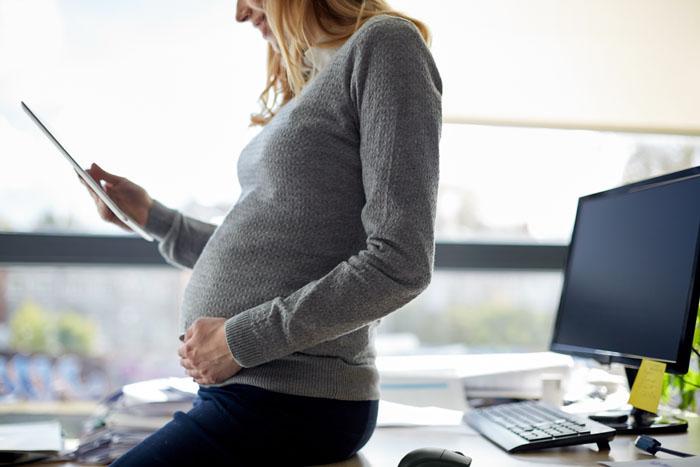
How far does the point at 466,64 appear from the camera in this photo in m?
2.08

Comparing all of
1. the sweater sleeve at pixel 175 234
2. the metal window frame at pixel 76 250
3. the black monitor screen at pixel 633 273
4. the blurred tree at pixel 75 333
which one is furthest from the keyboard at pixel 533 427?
the blurred tree at pixel 75 333

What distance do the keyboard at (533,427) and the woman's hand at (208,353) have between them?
0.51m

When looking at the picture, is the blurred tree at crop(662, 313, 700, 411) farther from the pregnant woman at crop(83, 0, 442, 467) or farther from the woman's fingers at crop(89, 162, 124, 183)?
the woman's fingers at crop(89, 162, 124, 183)

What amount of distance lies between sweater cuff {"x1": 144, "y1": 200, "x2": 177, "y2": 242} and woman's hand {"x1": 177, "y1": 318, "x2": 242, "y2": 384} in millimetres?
411

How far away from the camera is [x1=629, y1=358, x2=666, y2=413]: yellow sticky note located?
130 centimetres

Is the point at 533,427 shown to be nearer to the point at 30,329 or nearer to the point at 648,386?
the point at 648,386

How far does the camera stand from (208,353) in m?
1.09

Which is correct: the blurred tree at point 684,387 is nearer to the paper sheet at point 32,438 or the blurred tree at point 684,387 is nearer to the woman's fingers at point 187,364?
the woman's fingers at point 187,364

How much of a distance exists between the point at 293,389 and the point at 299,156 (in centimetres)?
35

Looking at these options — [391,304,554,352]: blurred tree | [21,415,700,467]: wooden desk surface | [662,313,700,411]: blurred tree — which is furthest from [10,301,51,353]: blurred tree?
[662,313,700,411]: blurred tree

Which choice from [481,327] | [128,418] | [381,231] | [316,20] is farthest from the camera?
[481,327]

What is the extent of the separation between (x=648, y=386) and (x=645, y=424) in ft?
0.44

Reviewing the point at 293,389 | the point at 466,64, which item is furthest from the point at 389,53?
the point at 466,64

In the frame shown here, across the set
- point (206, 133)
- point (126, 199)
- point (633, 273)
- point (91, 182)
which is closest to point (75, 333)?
point (206, 133)
